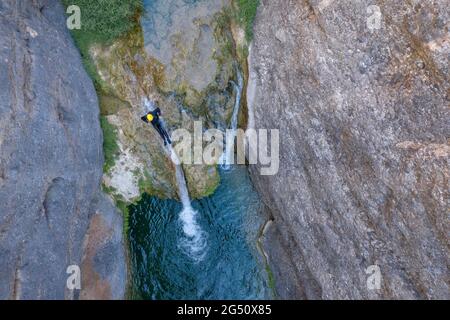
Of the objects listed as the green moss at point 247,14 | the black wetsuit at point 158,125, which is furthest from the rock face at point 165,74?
the green moss at point 247,14

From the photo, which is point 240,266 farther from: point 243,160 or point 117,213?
point 117,213

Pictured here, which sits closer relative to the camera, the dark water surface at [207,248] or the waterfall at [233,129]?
the waterfall at [233,129]

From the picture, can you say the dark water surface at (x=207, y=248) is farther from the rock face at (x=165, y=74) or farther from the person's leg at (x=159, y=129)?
the person's leg at (x=159, y=129)

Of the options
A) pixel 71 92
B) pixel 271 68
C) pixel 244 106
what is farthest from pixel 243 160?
pixel 71 92
